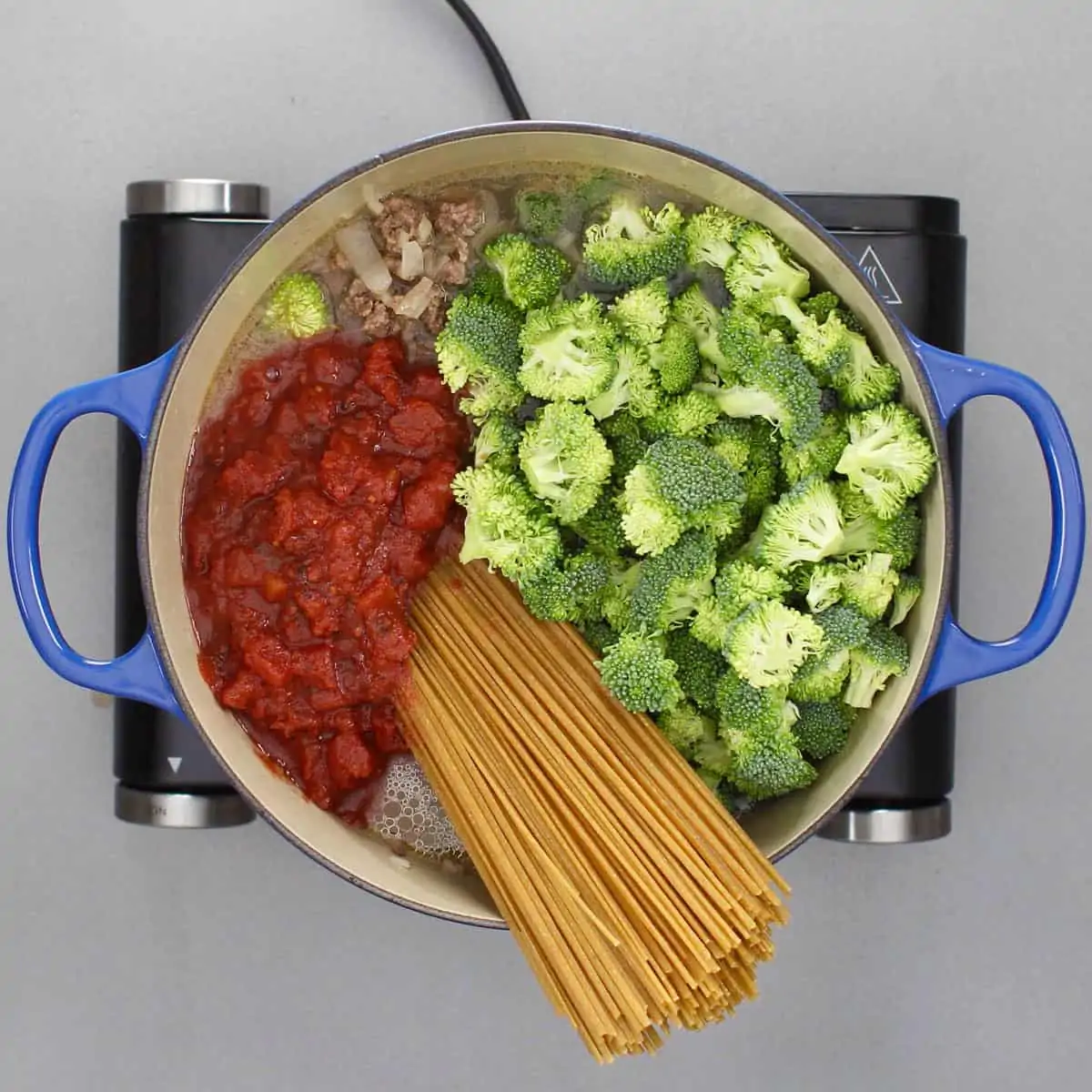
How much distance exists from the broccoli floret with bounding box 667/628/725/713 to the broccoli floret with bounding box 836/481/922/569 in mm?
176

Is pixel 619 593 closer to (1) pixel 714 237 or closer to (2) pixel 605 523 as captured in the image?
(2) pixel 605 523

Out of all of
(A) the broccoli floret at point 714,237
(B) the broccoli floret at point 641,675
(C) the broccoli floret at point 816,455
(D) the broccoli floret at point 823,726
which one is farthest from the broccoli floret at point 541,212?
(D) the broccoli floret at point 823,726

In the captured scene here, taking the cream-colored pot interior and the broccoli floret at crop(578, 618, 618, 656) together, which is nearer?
the cream-colored pot interior

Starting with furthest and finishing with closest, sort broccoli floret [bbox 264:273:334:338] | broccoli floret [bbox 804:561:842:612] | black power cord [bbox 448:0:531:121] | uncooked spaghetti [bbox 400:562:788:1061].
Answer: black power cord [bbox 448:0:531:121]
broccoli floret [bbox 264:273:334:338]
broccoli floret [bbox 804:561:842:612]
uncooked spaghetti [bbox 400:562:788:1061]

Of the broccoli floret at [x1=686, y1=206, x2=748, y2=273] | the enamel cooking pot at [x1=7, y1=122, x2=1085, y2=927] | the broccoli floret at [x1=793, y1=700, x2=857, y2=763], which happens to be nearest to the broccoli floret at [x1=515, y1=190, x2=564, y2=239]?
the enamel cooking pot at [x1=7, y1=122, x2=1085, y2=927]

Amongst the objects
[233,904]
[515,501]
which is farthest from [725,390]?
[233,904]

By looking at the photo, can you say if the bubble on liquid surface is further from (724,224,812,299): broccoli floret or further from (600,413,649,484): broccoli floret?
(724,224,812,299): broccoli floret

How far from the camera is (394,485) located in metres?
1.26

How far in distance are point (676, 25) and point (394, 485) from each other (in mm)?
714

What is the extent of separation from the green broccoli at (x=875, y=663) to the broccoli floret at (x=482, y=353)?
0.44m

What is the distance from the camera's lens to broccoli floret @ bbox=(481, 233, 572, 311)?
1.23m

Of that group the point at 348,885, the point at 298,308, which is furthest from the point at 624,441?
the point at 348,885

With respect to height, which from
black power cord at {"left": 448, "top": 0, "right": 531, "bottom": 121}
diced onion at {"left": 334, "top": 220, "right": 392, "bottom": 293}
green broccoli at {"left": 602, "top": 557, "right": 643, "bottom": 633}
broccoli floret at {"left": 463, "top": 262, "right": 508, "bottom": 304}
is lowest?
green broccoli at {"left": 602, "top": 557, "right": 643, "bottom": 633}

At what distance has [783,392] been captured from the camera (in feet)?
3.79
